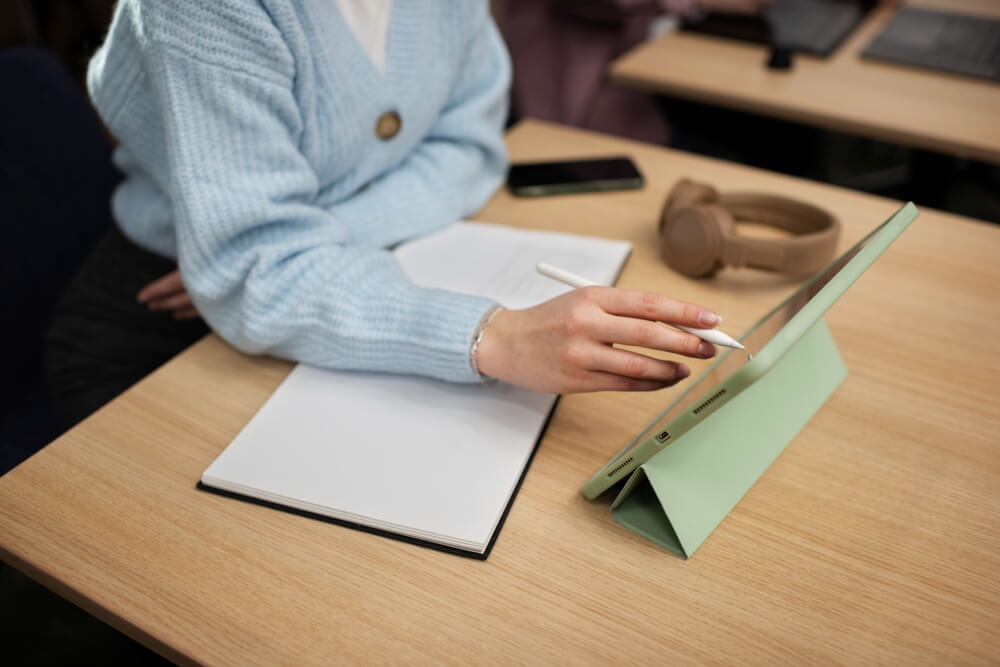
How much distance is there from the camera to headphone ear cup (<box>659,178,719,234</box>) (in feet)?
2.76

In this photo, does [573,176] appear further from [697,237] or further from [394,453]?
[394,453]

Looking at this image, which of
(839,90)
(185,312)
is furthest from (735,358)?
(839,90)

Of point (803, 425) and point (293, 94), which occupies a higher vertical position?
point (293, 94)

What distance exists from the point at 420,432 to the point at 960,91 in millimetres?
1137

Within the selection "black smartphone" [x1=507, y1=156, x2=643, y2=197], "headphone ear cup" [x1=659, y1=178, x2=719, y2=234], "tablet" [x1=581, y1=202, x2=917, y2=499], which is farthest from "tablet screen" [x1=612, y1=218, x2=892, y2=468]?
"black smartphone" [x1=507, y1=156, x2=643, y2=197]

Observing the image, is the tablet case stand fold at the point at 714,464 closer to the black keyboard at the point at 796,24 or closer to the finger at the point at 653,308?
the finger at the point at 653,308

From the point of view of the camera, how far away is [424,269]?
2.74 ft

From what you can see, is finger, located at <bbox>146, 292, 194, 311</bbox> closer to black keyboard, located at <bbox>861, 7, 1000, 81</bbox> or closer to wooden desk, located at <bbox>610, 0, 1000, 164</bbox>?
wooden desk, located at <bbox>610, 0, 1000, 164</bbox>

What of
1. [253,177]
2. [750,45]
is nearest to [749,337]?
[253,177]

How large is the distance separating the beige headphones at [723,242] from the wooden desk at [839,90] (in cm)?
41

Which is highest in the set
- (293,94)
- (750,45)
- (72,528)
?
(293,94)

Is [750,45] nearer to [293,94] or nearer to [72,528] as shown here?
[293,94]

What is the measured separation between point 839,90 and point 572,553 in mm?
1051

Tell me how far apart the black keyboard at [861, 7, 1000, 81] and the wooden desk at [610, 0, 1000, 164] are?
0.8 inches
